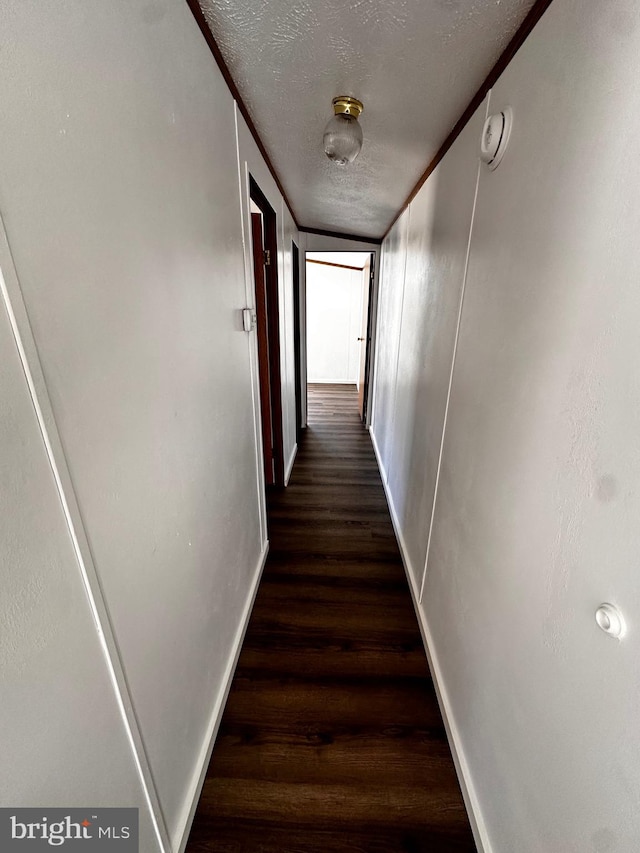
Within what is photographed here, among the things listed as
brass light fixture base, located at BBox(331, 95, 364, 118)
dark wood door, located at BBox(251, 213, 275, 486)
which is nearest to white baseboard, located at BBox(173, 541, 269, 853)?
dark wood door, located at BBox(251, 213, 275, 486)

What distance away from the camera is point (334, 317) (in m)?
6.45

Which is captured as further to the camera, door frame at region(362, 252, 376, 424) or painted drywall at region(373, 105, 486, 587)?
door frame at region(362, 252, 376, 424)

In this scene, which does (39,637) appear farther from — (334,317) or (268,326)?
(334,317)

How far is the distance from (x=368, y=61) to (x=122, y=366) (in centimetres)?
118

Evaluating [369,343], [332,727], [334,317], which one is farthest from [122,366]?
[334,317]

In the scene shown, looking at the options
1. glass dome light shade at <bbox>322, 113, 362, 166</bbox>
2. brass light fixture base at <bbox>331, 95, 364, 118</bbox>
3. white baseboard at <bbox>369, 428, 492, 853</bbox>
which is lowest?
white baseboard at <bbox>369, 428, 492, 853</bbox>

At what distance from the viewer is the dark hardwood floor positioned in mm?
1074

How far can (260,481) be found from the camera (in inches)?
80.0

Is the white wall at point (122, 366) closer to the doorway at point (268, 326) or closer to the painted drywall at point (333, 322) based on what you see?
the doorway at point (268, 326)

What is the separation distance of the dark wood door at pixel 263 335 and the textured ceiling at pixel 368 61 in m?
0.52

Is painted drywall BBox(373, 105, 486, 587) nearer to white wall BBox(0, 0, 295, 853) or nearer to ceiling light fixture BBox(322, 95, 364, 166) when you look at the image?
ceiling light fixture BBox(322, 95, 364, 166)

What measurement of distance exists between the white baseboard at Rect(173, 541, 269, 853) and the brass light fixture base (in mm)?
2103

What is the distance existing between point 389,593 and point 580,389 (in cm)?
163

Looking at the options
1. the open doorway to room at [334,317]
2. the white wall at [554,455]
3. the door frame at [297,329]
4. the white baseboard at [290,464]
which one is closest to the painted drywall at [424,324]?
the white wall at [554,455]
